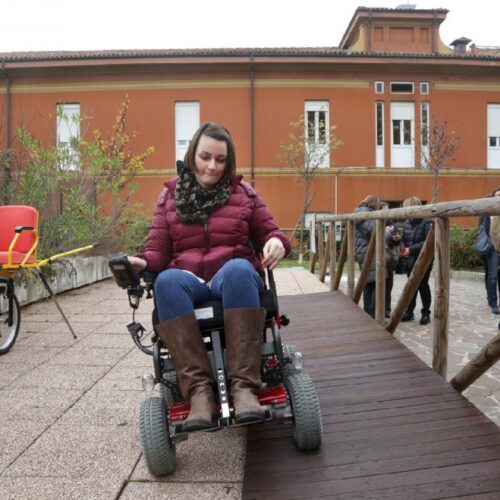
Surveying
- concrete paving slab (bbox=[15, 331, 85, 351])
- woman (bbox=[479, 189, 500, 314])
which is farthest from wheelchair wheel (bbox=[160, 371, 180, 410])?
woman (bbox=[479, 189, 500, 314])

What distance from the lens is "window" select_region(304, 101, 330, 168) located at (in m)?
17.9

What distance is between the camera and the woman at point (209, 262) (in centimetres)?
211

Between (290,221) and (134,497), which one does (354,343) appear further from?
(290,221)

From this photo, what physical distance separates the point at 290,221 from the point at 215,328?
16.8m

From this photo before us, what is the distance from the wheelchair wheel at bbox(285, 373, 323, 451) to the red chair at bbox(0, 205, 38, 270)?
9.13 feet

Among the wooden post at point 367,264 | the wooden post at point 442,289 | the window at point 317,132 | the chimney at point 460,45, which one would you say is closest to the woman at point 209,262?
the wooden post at point 442,289

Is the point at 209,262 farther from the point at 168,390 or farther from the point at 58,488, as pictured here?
the point at 58,488

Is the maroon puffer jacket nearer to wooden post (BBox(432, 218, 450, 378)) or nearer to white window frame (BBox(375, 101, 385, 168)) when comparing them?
wooden post (BBox(432, 218, 450, 378))

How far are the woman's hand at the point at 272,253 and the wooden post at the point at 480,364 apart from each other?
40.5 inches

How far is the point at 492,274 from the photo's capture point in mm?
6996

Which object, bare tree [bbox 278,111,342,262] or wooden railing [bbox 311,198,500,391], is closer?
wooden railing [bbox 311,198,500,391]

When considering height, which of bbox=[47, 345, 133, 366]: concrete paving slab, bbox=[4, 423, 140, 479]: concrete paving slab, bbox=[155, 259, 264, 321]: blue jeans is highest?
bbox=[155, 259, 264, 321]: blue jeans

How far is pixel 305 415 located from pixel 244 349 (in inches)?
14.8

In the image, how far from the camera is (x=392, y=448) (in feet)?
7.38
